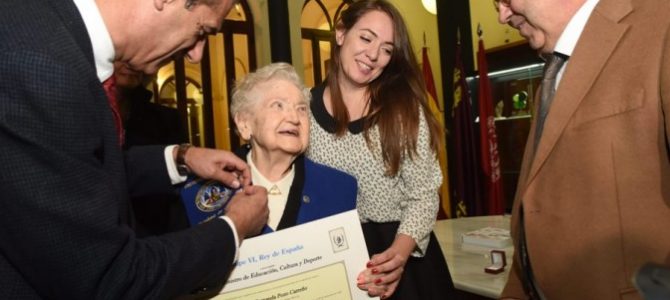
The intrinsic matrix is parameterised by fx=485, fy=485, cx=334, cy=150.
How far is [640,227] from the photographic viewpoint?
100cm

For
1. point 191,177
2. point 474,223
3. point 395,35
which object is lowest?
point 474,223

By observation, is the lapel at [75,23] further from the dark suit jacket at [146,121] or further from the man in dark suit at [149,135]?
the dark suit jacket at [146,121]

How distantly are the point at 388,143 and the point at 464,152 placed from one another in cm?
431

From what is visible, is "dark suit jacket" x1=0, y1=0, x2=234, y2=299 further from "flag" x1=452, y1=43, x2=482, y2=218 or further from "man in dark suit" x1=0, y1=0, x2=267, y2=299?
"flag" x1=452, y1=43, x2=482, y2=218

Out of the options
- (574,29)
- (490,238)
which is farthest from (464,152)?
(574,29)

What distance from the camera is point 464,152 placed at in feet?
18.9

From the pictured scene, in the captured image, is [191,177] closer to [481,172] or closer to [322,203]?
[322,203]

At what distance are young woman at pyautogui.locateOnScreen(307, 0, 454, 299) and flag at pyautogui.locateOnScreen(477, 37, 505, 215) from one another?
12.1 feet

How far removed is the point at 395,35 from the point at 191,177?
3.04ft

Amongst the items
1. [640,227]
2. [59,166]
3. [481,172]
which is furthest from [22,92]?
[481,172]

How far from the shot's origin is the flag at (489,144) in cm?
530

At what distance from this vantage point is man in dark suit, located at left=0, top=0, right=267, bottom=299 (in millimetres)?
738

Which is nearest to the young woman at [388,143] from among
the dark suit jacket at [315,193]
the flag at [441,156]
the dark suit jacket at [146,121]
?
the dark suit jacket at [315,193]

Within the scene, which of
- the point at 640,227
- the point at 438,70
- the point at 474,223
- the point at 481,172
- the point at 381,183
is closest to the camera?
the point at 640,227
